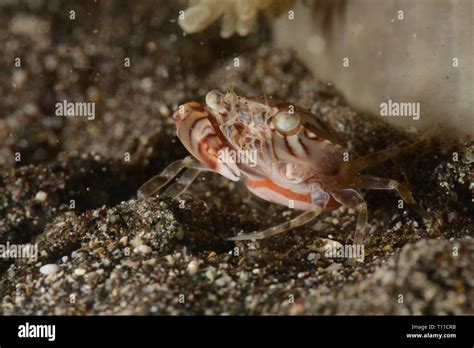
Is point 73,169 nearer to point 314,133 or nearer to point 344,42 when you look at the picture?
point 314,133

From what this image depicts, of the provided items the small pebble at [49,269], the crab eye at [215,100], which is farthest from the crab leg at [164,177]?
the small pebble at [49,269]

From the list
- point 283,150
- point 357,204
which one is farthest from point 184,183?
point 357,204

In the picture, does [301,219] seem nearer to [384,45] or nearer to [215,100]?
[215,100]

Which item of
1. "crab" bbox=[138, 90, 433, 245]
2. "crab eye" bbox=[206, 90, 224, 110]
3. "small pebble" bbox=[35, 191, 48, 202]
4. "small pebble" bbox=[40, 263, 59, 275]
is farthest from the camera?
"small pebble" bbox=[35, 191, 48, 202]

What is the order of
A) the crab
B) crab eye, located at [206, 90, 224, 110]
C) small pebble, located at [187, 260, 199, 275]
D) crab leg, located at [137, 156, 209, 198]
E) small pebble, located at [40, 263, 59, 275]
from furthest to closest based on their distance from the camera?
crab leg, located at [137, 156, 209, 198] → crab eye, located at [206, 90, 224, 110] → the crab → small pebble, located at [40, 263, 59, 275] → small pebble, located at [187, 260, 199, 275]

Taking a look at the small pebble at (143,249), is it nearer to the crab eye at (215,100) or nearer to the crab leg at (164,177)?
the crab leg at (164,177)

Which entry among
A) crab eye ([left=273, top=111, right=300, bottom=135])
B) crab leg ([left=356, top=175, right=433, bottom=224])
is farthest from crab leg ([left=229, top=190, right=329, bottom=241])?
crab eye ([left=273, top=111, right=300, bottom=135])

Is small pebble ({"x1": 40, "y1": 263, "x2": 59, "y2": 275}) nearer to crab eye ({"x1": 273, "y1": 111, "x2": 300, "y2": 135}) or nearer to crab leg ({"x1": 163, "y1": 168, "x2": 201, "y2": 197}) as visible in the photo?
crab leg ({"x1": 163, "y1": 168, "x2": 201, "y2": 197})

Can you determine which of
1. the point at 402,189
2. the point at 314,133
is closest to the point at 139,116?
the point at 314,133
